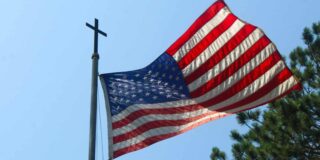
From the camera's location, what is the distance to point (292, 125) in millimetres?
16312


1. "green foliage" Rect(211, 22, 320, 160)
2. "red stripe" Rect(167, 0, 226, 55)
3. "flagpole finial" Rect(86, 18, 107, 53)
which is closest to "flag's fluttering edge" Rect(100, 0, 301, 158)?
"red stripe" Rect(167, 0, 226, 55)

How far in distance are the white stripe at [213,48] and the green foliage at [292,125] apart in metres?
7.14

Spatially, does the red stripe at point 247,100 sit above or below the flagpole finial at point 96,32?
below

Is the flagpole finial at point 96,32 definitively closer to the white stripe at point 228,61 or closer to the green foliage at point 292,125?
the white stripe at point 228,61

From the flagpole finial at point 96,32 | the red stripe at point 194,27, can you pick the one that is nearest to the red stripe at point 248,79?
the red stripe at point 194,27

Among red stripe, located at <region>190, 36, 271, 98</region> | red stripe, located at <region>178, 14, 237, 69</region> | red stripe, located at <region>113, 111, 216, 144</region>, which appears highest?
red stripe, located at <region>178, 14, 237, 69</region>

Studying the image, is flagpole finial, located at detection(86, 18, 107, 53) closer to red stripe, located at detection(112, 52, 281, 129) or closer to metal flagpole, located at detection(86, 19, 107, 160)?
metal flagpole, located at detection(86, 19, 107, 160)

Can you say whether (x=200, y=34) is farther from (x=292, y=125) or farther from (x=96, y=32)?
(x=292, y=125)

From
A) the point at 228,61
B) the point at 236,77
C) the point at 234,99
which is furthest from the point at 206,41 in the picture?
the point at 234,99

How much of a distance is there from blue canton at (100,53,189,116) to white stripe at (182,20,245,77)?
19 cm

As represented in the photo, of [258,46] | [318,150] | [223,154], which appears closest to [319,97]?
[318,150]

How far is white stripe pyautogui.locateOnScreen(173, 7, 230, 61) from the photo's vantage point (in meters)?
9.55

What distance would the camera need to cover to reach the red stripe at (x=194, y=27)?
9.63 meters

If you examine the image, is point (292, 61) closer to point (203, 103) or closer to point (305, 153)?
point (305, 153)
